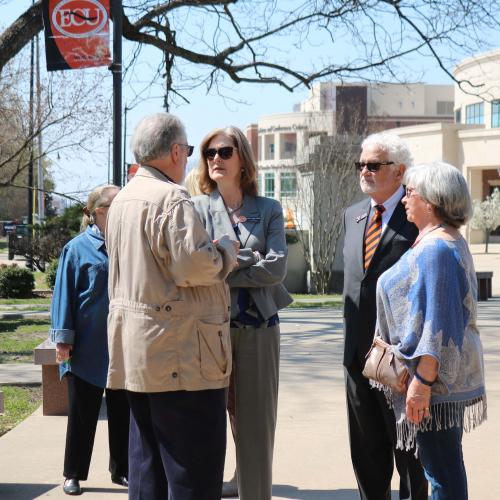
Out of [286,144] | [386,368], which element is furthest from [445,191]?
[286,144]

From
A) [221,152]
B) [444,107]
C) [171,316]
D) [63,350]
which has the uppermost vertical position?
[444,107]

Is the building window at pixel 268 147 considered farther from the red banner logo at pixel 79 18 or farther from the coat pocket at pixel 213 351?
the coat pocket at pixel 213 351

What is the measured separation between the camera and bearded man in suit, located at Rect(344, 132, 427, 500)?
4652 millimetres

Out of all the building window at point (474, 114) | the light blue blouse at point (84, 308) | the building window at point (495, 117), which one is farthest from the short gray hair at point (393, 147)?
the building window at point (474, 114)

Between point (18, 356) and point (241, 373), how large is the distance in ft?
23.7

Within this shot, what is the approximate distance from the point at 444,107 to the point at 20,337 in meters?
117

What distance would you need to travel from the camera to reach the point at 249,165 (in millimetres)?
4812

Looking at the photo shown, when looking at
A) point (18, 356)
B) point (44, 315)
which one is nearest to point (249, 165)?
point (18, 356)

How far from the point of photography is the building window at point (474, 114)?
78188 mm

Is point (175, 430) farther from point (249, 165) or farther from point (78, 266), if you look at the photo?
point (78, 266)

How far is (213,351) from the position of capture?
12.5 feet

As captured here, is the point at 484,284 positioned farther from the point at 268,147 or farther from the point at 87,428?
the point at 268,147

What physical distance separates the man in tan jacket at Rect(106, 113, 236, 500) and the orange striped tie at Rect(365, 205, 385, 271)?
42.3 inches

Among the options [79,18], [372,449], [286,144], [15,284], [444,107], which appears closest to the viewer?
[372,449]
